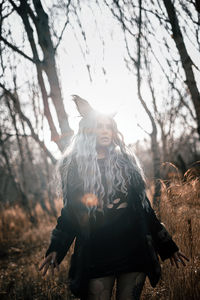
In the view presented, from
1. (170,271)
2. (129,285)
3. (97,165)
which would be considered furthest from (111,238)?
(170,271)

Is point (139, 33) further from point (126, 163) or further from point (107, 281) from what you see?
point (107, 281)

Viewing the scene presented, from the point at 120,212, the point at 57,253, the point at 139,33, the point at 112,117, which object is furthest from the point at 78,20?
the point at 57,253

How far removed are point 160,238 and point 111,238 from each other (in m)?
0.35

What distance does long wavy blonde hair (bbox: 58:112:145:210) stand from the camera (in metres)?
1.51

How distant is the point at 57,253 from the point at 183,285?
4.19 feet

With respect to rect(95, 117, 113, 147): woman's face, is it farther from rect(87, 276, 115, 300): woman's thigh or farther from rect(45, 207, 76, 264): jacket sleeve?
rect(87, 276, 115, 300): woman's thigh

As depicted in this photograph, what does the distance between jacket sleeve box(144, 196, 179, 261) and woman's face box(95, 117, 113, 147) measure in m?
0.55

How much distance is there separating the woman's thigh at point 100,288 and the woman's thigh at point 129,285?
6 cm

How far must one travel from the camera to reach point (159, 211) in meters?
2.58

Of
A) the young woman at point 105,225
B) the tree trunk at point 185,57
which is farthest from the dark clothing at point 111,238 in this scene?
the tree trunk at point 185,57

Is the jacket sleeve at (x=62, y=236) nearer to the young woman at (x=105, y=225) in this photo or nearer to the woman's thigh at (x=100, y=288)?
the young woman at (x=105, y=225)

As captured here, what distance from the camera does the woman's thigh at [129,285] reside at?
131 centimetres

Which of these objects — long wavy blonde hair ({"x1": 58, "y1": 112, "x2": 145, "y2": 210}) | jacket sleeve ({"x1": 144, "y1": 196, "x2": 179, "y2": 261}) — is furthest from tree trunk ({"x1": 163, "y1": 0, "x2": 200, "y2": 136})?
jacket sleeve ({"x1": 144, "y1": 196, "x2": 179, "y2": 261})

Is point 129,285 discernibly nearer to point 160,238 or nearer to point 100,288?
point 100,288
